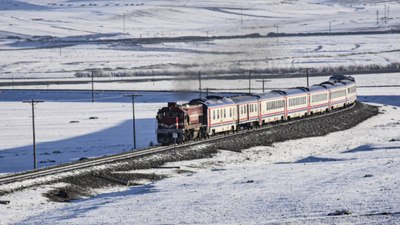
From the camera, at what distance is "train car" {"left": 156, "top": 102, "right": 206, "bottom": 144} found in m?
64.8

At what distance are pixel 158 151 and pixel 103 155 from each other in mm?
4067

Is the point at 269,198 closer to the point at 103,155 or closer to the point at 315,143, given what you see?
the point at 103,155

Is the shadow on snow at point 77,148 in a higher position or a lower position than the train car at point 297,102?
lower

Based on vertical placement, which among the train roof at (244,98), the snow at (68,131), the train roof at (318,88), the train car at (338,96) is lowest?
the snow at (68,131)

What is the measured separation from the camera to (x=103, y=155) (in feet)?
211

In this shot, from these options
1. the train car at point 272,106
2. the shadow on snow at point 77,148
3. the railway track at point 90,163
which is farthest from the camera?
the train car at point 272,106

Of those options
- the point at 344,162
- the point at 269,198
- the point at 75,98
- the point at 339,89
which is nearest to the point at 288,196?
the point at 269,198

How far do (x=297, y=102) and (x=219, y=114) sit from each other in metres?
17.5

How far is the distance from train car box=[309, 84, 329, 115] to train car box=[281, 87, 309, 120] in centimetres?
81

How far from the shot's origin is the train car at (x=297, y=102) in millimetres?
84750

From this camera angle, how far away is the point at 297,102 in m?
86.4

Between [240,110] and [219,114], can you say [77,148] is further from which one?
[240,110]

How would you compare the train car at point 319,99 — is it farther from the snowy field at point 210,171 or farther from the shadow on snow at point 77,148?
the shadow on snow at point 77,148

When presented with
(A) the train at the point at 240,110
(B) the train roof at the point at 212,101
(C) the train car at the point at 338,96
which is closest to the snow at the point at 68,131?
(A) the train at the point at 240,110
